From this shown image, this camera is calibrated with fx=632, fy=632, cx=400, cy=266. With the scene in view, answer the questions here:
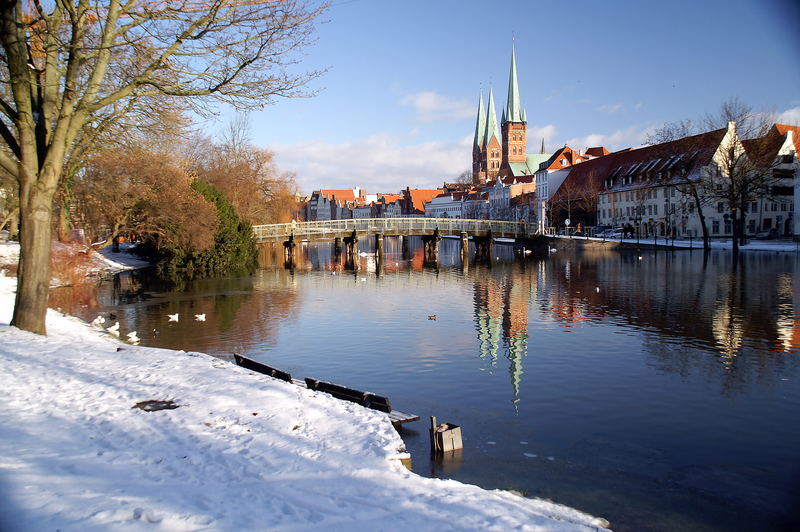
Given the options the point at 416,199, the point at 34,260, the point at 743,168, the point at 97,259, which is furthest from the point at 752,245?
the point at 416,199

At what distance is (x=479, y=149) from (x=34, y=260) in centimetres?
17458

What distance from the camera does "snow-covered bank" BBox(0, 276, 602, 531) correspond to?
6176mm

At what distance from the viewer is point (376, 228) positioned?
65.4 m

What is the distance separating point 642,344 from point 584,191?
85354 mm

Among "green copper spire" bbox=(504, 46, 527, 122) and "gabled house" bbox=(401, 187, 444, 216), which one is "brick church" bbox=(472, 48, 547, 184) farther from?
"gabled house" bbox=(401, 187, 444, 216)

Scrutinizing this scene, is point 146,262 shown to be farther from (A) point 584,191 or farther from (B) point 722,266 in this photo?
(A) point 584,191

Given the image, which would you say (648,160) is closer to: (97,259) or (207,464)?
(97,259)

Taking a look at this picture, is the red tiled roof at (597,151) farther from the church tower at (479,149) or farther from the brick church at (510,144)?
the church tower at (479,149)

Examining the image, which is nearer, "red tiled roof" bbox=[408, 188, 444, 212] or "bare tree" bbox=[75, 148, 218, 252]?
"bare tree" bbox=[75, 148, 218, 252]

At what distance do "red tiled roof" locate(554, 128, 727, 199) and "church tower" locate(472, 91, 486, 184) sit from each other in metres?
70.2

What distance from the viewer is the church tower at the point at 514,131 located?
15712 cm

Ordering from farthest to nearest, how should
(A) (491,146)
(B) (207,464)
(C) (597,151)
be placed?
1. (A) (491,146)
2. (C) (597,151)
3. (B) (207,464)

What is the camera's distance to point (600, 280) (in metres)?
37.4

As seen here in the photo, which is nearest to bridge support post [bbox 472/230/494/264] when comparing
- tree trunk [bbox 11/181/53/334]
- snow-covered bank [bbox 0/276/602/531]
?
tree trunk [bbox 11/181/53/334]
